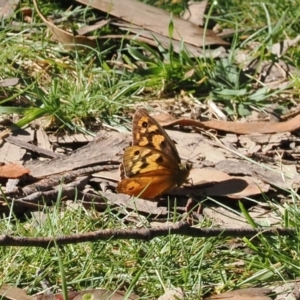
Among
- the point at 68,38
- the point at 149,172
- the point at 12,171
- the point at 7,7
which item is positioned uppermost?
the point at 7,7

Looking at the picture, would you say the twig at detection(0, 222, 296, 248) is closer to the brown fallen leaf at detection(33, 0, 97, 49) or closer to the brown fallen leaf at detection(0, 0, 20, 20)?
the brown fallen leaf at detection(33, 0, 97, 49)

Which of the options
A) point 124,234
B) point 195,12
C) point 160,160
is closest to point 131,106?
point 160,160

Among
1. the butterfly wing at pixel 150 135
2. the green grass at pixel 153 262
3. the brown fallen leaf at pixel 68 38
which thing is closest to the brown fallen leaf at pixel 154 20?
the brown fallen leaf at pixel 68 38

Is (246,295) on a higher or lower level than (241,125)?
lower

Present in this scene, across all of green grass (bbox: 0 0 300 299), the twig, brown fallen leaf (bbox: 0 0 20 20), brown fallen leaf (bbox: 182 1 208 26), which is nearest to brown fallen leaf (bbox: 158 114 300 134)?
green grass (bbox: 0 0 300 299)

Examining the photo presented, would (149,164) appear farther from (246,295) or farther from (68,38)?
(68,38)

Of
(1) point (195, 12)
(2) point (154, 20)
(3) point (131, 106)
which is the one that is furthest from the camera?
(1) point (195, 12)

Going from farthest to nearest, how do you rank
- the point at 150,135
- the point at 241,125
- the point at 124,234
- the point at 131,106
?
the point at 131,106
the point at 241,125
the point at 150,135
the point at 124,234
